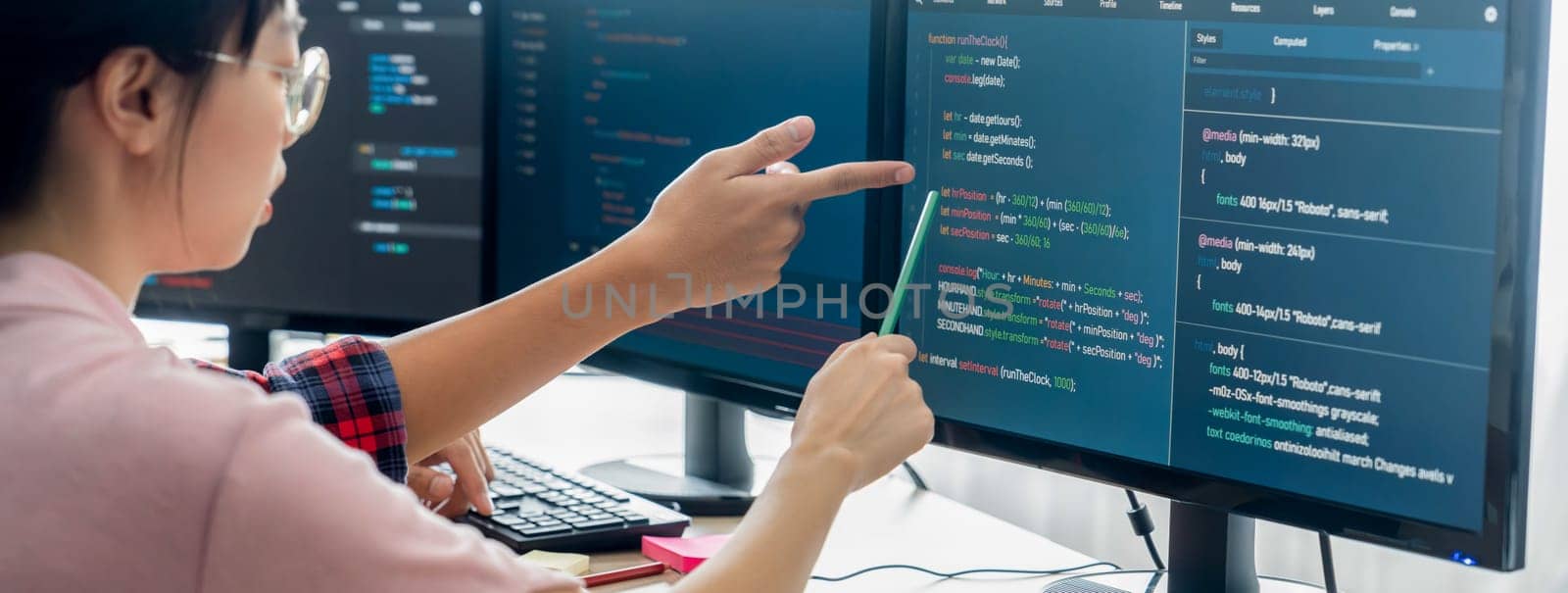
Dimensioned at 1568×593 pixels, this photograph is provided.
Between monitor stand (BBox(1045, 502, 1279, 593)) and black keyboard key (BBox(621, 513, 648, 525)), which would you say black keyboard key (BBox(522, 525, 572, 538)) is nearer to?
black keyboard key (BBox(621, 513, 648, 525))

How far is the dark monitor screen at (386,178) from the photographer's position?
4.97ft

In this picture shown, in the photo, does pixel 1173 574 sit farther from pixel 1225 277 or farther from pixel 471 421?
pixel 471 421

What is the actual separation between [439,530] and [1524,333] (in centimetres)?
59

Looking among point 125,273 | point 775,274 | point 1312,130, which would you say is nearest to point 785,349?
point 775,274

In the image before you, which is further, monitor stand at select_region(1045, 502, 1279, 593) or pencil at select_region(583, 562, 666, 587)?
pencil at select_region(583, 562, 666, 587)

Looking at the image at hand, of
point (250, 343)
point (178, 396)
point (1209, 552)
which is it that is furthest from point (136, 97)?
point (250, 343)

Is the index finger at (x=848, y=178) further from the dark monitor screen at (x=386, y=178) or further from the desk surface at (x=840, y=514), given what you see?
the dark monitor screen at (x=386, y=178)

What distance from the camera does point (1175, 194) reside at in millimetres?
966

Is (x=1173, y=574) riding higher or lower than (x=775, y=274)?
lower

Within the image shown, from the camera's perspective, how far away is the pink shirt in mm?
609

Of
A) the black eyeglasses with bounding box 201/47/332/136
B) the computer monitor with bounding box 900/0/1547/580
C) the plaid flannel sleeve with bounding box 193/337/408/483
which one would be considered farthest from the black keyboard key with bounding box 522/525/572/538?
the black eyeglasses with bounding box 201/47/332/136

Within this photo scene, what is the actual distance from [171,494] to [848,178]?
0.57 metres

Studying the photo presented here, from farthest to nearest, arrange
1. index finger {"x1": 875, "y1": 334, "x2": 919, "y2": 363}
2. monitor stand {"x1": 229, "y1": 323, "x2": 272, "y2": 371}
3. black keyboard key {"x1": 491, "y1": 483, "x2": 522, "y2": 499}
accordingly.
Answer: monitor stand {"x1": 229, "y1": 323, "x2": 272, "y2": 371}
black keyboard key {"x1": 491, "y1": 483, "x2": 522, "y2": 499}
index finger {"x1": 875, "y1": 334, "x2": 919, "y2": 363}

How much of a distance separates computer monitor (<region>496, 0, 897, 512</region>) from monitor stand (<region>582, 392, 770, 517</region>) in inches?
1.7
